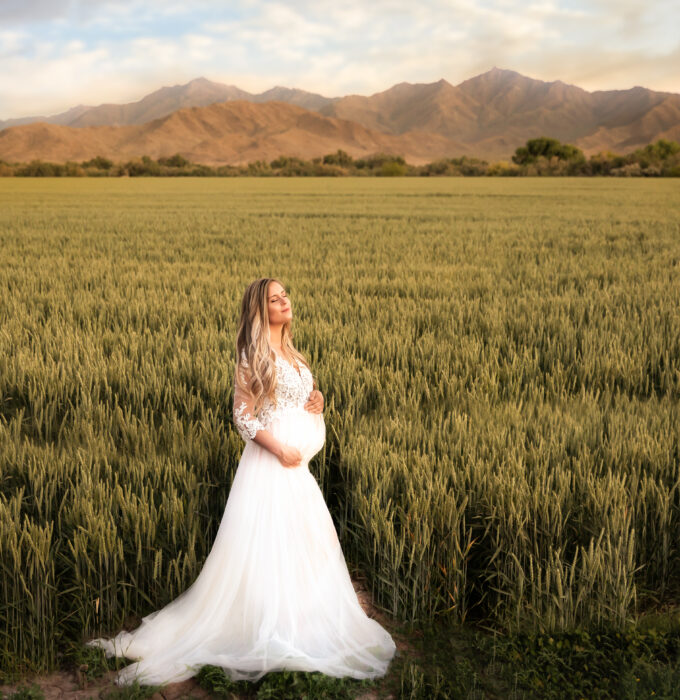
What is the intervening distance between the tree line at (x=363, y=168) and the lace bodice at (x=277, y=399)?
211ft

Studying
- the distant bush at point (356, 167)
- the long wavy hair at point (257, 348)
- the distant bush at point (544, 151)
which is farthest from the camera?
the distant bush at point (544, 151)

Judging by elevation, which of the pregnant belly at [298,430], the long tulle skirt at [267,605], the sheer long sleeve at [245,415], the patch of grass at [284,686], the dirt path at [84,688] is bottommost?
the dirt path at [84,688]

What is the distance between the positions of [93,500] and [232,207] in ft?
72.7

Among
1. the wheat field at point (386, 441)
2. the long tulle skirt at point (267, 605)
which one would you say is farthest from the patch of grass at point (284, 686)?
the wheat field at point (386, 441)

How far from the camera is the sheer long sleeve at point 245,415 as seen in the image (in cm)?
218

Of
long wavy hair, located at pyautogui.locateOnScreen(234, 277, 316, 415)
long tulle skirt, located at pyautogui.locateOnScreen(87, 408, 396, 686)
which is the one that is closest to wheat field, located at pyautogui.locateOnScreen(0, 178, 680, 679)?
long tulle skirt, located at pyautogui.locateOnScreen(87, 408, 396, 686)

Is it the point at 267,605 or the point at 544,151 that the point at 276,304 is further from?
the point at 544,151

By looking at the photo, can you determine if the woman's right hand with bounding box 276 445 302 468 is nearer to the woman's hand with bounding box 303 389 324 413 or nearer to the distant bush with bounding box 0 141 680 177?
the woman's hand with bounding box 303 389 324 413

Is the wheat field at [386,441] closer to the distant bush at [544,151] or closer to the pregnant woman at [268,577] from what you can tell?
the pregnant woman at [268,577]

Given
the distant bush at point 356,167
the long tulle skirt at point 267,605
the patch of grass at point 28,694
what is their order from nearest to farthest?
the patch of grass at point 28,694, the long tulle skirt at point 267,605, the distant bush at point 356,167

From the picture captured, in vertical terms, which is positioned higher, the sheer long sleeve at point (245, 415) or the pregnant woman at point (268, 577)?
the sheer long sleeve at point (245, 415)

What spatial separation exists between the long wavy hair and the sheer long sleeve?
0.01 metres

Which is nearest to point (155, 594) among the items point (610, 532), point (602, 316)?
point (610, 532)

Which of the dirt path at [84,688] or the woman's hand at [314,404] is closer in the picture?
the dirt path at [84,688]
